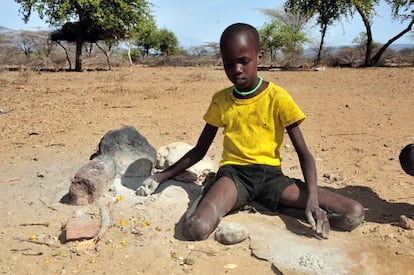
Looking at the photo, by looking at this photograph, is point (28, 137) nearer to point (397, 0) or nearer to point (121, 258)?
point (121, 258)

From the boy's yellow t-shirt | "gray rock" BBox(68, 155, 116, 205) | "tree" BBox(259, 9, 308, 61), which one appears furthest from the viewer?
"tree" BBox(259, 9, 308, 61)

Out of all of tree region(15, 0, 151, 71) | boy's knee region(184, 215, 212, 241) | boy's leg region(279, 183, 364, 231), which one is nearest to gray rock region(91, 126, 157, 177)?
boy's knee region(184, 215, 212, 241)

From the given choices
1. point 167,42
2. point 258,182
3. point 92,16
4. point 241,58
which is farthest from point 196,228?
point 167,42

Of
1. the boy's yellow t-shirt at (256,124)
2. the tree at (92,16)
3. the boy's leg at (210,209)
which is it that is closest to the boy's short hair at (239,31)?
the boy's yellow t-shirt at (256,124)

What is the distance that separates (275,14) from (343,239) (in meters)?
40.4

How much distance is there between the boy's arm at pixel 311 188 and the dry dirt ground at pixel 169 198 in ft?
0.31

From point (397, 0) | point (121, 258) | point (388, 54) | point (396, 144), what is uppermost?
point (397, 0)

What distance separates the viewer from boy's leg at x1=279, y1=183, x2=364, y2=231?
2.64 metres

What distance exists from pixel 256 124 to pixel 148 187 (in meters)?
0.90

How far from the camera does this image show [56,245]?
8.21 ft

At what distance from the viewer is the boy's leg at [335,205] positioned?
2639mm

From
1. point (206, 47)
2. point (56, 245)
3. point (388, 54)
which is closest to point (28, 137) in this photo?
point (56, 245)

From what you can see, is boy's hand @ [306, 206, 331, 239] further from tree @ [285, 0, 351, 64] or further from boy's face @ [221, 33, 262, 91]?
tree @ [285, 0, 351, 64]

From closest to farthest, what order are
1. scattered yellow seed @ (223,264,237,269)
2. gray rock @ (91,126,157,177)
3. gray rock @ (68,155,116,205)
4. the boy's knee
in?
1. scattered yellow seed @ (223,264,237,269)
2. the boy's knee
3. gray rock @ (68,155,116,205)
4. gray rock @ (91,126,157,177)
